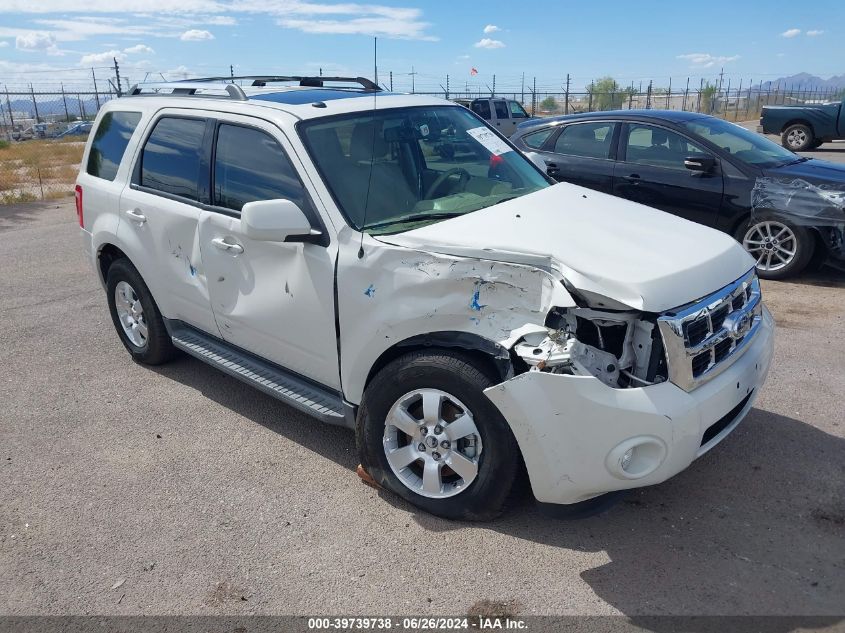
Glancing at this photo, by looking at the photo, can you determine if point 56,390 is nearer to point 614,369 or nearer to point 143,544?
point 143,544

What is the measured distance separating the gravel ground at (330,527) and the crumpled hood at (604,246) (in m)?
1.14

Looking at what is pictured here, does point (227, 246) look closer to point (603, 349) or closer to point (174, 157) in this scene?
point (174, 157)

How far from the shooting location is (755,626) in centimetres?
275

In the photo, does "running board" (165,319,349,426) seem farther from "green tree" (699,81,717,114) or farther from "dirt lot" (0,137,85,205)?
"green tree" (699,81,717,114)

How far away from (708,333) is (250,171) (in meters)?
2.55

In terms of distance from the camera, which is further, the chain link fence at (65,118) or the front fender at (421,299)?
the chain link fence at (65,118)

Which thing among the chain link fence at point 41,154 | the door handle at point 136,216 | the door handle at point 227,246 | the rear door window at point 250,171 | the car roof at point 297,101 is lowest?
the chain link fence at point 41,154

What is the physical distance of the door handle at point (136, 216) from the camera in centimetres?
477

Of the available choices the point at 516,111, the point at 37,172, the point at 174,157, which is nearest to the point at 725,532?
the point at 174,157

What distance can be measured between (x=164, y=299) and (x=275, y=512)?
1.92m

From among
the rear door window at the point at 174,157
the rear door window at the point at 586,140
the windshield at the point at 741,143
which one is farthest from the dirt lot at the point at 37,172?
the windshield at the point at 741,143

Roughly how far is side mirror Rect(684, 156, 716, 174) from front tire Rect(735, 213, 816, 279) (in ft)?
2.18

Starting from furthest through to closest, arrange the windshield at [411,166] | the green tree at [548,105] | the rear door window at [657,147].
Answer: the green tree at [548,105] < the rear door window at [657,147] < the windshield at [411,166]

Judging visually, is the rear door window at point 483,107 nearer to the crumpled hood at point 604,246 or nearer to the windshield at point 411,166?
the windshield at point 411,166
